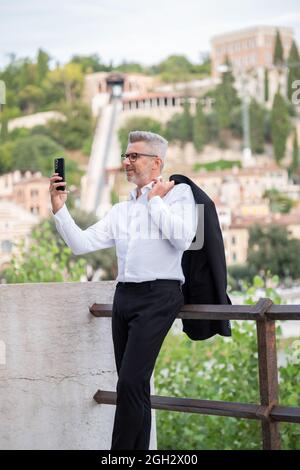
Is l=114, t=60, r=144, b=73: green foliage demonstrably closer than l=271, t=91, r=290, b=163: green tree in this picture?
No

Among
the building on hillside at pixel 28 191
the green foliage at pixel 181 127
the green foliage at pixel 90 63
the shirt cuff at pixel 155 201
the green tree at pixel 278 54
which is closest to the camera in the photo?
the shirt cuff at pixel 155 201

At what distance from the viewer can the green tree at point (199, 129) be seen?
200 ft

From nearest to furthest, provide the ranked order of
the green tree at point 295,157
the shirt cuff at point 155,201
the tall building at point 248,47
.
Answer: the shirt cuff at point 155,201 → the green tree at point 295,157 → the tall building at point 248,47

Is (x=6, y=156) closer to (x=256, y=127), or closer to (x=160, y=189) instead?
(x=256, y=127)

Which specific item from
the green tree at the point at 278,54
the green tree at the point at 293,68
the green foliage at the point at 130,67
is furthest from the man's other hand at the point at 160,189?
the green foliage at the point at 130,67

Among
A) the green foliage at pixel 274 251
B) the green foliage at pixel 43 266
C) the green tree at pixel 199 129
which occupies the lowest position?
the green foliage at pixel 43 266

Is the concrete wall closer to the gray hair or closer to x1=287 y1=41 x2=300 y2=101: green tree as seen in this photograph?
the gray hair

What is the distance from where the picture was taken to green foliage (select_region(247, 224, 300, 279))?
172 feet

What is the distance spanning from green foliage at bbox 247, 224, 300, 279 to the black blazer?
49.5 metres

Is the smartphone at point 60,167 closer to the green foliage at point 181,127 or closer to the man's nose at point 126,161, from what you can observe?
the man's nose at point 126,161

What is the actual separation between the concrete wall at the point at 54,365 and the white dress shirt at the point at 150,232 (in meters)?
0.39

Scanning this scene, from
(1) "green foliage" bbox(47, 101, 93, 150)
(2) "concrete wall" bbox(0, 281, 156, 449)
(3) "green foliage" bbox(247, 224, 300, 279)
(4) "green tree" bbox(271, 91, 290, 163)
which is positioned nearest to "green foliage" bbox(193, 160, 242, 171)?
(4) "green tree" bbox(271, 91, 290, 163)

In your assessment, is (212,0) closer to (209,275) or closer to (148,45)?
(148,45)

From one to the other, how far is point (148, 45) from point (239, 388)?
74023 mm
